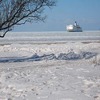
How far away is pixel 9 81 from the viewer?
1059 cm

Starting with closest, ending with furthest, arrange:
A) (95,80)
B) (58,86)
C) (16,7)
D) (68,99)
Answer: (68,99)
(58,86)
(95,80)
(16,7)

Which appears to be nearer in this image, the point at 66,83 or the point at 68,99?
the point at 68,99

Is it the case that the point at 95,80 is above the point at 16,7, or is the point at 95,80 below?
below

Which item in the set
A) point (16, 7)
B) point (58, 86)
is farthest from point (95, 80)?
point (16, 7)

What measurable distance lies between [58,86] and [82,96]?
63.2 inches

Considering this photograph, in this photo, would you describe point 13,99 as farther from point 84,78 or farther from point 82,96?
point 84,78

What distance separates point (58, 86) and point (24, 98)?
185 cm

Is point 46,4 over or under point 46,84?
over

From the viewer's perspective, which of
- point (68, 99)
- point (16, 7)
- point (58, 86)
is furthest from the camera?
point (16, 7)

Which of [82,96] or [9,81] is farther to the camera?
[9,81]

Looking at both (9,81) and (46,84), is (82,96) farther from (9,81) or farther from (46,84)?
(9,81)

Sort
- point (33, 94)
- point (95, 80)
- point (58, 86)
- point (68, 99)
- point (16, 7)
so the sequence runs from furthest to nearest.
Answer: point (16, 7), point (95, 80), point (58, 86), point (33, 94), point (68, 99)

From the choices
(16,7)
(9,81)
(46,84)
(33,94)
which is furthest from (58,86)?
(16,7)

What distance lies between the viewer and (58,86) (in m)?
9.45
